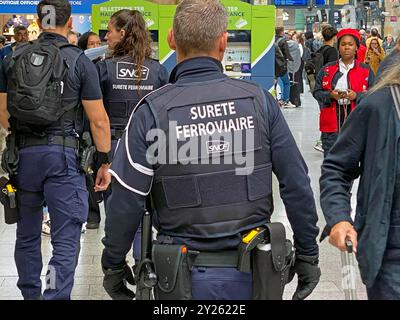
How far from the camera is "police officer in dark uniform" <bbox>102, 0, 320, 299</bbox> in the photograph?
3.12 meters

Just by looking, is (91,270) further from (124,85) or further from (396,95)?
(396,95)

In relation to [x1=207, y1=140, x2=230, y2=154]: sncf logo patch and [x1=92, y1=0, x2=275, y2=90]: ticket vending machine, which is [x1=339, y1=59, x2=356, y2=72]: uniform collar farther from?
[x1=207, y1=140, x2=230, y2=154]: sncf logo patch

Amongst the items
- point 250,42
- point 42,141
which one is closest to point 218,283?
point 42,141

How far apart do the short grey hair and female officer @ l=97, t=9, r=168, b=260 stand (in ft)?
8.30

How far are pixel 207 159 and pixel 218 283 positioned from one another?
0.47m

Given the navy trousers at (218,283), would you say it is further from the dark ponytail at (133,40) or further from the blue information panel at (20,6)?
the blue information panel at (20,6)

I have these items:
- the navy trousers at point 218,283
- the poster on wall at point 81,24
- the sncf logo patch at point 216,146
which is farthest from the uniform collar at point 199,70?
the poster on wall at point 81,24

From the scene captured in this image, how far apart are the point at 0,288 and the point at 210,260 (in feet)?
9.99

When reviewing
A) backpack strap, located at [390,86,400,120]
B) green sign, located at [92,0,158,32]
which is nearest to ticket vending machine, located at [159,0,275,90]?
green sign, located at [92,0,158,32]

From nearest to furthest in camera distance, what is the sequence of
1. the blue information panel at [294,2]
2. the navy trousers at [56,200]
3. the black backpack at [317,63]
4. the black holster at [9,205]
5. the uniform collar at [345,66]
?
the navy trousers at [56,200] < the black holster at [9,205] < the uniform collar at [345,66] < the black backpack at [317,63] < the blue information panel at [294,2]

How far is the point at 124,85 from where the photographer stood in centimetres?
576

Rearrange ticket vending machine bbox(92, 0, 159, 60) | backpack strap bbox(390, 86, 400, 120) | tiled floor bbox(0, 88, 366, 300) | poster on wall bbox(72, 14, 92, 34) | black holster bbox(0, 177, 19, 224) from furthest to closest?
poster on wall bbox(72, 14, 92, 34)
ticket vending machine bbox(92, 0, 159, 60)
tiled floor bbox(0, 88, 366, 300)
black holster bbox(0, 177, 19, 224)
backpack strap bbox(390, 86, 400, 120)

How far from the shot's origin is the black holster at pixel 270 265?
10.2 feet
